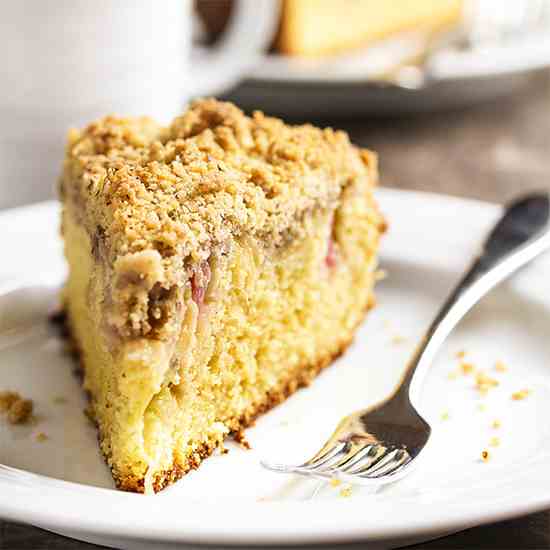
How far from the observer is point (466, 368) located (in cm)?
181

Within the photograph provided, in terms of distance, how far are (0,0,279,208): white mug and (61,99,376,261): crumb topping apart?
0.64m

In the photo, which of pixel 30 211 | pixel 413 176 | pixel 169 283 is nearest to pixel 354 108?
pixel 413 176

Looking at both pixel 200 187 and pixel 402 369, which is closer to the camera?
pixel 200 187


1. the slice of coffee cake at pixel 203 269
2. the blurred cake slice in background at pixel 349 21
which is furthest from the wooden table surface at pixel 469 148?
the slice of coffee cake at pixel 203 269

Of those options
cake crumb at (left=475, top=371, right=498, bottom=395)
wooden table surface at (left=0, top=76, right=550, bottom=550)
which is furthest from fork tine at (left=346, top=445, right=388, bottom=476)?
wooden table surface at (left=0, top=76, right=550, bottom=550)

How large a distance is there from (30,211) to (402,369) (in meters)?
0.89

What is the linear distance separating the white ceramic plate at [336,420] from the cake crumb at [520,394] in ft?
0.04

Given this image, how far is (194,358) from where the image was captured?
151 cm

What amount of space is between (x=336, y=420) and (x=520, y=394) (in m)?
0.33

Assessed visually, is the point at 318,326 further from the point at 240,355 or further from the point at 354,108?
the point at 354,108

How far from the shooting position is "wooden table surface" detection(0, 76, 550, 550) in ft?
9.73

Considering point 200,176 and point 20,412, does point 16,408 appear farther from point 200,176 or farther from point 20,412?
point 200,176

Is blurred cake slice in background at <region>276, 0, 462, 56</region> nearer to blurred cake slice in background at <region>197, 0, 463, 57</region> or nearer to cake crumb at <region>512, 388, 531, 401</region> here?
blurred cake slice in background at <region>197, 0, 463, 57</region>

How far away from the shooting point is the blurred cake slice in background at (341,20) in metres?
3.48
